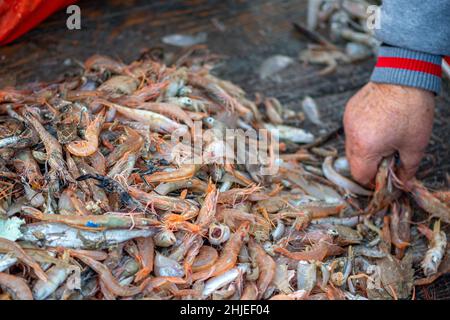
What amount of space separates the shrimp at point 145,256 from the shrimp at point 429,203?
4.65 feet

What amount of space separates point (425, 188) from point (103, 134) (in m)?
1.64

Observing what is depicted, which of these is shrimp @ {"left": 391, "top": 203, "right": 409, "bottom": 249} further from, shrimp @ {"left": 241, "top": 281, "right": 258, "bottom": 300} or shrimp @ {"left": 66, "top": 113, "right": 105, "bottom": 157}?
shrimp @ {"left": 66, "top": 113, "right": 105, "bottom": 157}

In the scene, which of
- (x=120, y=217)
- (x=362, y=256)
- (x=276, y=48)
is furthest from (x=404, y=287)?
(x=276, y=48)

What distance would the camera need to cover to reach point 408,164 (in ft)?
8.91

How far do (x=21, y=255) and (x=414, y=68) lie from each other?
74.5 inches

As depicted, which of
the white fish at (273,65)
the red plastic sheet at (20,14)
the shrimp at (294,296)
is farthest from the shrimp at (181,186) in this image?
the white fish at (273,65)

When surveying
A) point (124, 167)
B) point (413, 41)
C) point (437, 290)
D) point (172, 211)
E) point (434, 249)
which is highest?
point (413, 41)

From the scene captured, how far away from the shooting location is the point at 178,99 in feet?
9.36

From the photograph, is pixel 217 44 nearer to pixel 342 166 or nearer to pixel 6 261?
pixel 342 166

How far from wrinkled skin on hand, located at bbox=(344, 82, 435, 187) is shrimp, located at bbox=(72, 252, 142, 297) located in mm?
1338

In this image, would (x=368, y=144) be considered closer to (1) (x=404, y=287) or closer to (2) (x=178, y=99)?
(1) (x=404, y=287)

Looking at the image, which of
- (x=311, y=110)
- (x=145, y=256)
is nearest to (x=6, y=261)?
(x=145, y=256)

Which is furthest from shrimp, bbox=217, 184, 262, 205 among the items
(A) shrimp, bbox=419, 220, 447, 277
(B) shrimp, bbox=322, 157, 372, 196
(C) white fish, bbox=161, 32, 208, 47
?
(C) white fish, bbox=161, 32, 208, 47
